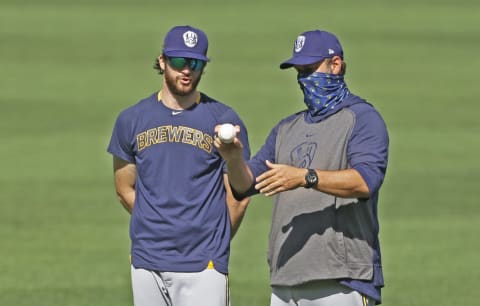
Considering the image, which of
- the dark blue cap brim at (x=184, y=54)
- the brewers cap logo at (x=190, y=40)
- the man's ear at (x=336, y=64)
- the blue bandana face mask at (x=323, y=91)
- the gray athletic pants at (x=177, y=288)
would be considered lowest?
the gray athletic pants at (x=177, y=288)

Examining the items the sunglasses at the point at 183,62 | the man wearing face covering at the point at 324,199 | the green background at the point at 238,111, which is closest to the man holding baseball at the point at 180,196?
the sunglasses at the point at 183,62

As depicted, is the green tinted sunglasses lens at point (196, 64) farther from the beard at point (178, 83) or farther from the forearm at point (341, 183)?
the forearm at point (341, 183)

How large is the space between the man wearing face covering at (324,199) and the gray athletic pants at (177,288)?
603 millimetres

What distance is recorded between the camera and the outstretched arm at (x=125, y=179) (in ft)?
27.7

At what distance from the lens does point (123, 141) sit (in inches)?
324

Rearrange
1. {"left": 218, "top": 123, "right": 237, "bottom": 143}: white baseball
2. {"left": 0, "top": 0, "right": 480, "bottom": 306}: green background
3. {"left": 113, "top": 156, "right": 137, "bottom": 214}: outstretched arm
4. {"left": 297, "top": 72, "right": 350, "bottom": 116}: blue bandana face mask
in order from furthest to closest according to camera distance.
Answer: {"left": 0, "top": 0, "right": 480, "bottom": 306}: green background, {"left": 113, "top": 156, "right": 137, "bottom": 214}: outstretched arm, {"left": 297, "top": 72, "right": 350, "bottom": 116}: blue bandana face mask, {"left": 218, "top": 123, "right": 237, "bottom": 143}: white baseball

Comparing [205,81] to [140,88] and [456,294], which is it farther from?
[456,294]

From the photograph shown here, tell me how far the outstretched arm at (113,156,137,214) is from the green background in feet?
13.0

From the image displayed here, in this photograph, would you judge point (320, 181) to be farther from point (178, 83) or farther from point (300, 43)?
point (178, 83)

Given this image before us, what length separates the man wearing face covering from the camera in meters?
7.30

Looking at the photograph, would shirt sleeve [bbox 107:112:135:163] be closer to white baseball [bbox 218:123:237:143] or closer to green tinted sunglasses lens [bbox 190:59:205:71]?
green tinted sunglasses lens [bbox 190:59:205:71]

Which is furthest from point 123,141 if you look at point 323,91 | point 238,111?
point 238,111

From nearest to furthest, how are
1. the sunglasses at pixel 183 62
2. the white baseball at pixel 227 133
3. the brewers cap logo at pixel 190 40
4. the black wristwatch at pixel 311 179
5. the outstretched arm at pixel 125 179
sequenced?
the black wristwatch at pixel 311 179 → the white baseball at pixel 227 133 → the sunglasses at pixel 183 62 → the brewers cap logo at pixel 190 40 → the outstretched arm at pixel 125 179

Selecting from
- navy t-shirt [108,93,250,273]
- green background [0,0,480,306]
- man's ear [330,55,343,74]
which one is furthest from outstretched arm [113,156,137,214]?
green background [0,0,480,306]
